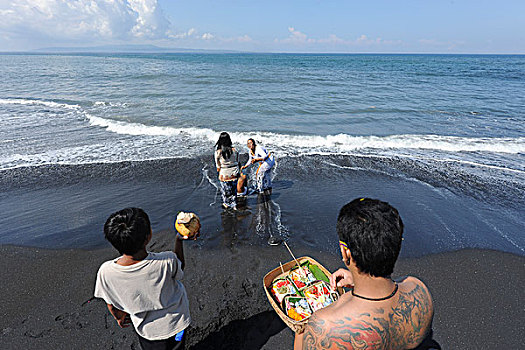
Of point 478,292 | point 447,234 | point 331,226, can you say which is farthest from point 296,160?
point 478,292

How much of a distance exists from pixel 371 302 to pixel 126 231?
177 cm

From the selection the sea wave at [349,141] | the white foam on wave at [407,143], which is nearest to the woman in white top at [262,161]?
the sea wave at [349,141]

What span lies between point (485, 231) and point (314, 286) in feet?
16.6

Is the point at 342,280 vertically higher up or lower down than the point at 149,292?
lower down

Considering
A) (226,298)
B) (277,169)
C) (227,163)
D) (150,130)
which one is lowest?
(226,298)

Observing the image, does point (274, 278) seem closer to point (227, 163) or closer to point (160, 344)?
point (160, 344)

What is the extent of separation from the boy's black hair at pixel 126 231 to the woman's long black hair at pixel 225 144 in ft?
13.6

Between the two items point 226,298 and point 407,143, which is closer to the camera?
point 226,298

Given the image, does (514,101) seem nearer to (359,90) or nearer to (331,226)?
(359,90)

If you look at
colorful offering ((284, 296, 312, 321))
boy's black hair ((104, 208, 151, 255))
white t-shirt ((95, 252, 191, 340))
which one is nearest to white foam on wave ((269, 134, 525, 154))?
colorful offering ((284, 296, 312, 321))

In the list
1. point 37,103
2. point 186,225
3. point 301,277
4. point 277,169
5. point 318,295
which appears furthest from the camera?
point 37,103

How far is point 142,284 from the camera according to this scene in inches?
82.9

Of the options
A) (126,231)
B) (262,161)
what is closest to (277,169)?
(262,161)

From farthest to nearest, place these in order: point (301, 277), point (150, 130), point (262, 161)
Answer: point (150, 130) < point (262, 161) < point (301, 277)
